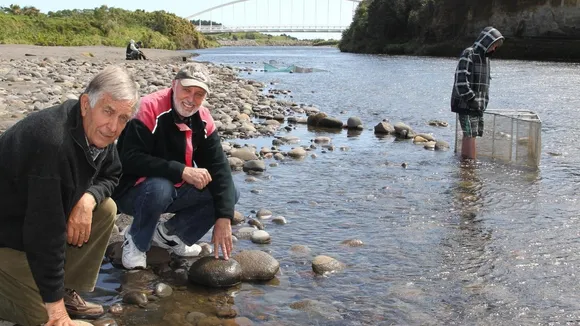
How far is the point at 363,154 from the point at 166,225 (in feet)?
19.1

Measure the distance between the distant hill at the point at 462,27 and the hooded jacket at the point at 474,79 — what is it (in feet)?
148

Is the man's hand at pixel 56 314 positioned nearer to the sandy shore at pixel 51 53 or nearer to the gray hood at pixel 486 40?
the gray hood at pixel 486 40

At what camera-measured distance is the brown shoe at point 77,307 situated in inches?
140

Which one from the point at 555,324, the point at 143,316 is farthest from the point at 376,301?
the point at 143,316

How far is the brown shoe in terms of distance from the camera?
11.6 feet

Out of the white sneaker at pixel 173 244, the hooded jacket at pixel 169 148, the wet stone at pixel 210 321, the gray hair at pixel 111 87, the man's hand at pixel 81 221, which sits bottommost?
the wet stone at pixel 210 321

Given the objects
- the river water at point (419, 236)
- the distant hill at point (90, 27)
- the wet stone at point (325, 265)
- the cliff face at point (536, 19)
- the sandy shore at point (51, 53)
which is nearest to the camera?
the river water at point (419, 236)

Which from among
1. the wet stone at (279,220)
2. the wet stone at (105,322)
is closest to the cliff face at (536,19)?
the wet stone at (279,220)

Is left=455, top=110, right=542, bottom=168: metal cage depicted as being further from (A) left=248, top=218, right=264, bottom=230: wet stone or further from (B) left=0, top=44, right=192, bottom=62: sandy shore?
(B) left=0, top=44, right=192, bottom=62: sandy shore

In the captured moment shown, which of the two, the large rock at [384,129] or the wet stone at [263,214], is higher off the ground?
the large rock at [384,129]

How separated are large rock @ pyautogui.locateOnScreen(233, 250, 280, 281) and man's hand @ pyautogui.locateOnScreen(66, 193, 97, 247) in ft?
4.84

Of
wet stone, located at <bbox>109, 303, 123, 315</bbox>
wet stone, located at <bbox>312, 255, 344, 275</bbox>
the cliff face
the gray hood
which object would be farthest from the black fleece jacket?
the cliff face

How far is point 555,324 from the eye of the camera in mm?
3768

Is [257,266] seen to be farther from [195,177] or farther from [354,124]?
[354,124]
